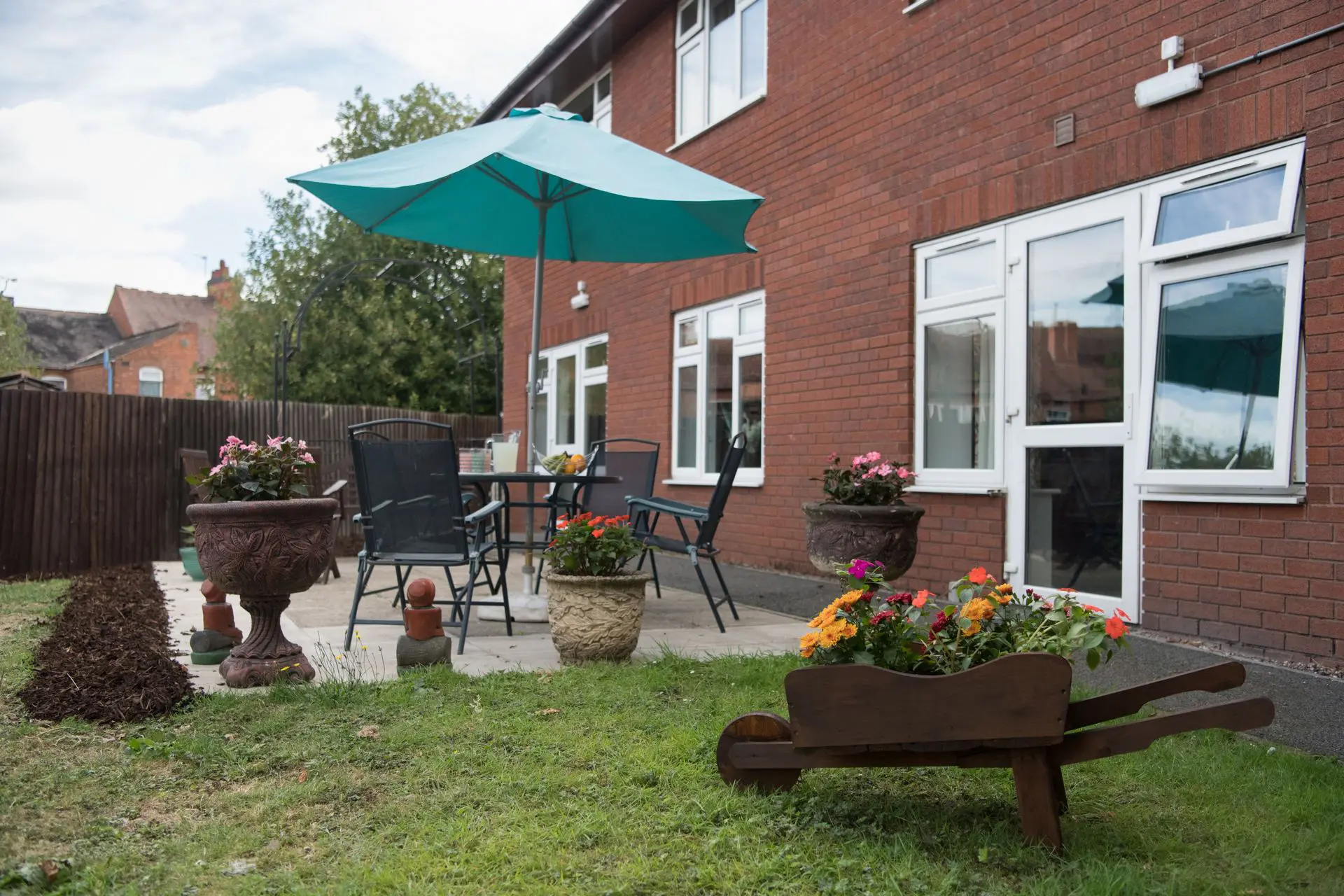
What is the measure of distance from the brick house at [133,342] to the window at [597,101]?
94.2ft

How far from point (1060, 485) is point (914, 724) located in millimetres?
3274

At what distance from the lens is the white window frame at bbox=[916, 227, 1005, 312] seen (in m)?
5.38

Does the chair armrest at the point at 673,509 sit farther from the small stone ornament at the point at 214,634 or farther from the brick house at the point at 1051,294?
the small stone ornament at the point at 214,634

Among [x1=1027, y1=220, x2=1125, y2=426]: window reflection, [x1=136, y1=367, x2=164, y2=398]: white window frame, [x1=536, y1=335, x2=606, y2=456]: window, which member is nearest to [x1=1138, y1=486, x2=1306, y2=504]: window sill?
[x1=1027, y1=220, x2=1125, y2=426]: window reflection

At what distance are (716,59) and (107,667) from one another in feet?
21.9

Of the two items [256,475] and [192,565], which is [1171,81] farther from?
[192,565]

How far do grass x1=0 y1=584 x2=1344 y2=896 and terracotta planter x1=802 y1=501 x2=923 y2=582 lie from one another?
155 cm

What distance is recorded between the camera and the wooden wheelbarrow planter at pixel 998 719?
6.59 ft

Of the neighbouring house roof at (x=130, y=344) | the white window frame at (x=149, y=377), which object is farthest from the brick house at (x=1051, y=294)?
the neighbouring house roof at (x=130, y=344)

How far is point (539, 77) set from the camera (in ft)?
35.4

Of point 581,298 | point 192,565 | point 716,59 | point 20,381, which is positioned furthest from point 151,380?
point 716,59

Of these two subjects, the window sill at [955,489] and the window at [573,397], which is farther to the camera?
the window at [573,397]

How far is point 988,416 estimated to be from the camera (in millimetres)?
5469

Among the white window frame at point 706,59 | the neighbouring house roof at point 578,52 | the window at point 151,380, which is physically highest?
the neighbouring house roof at point 578,52
